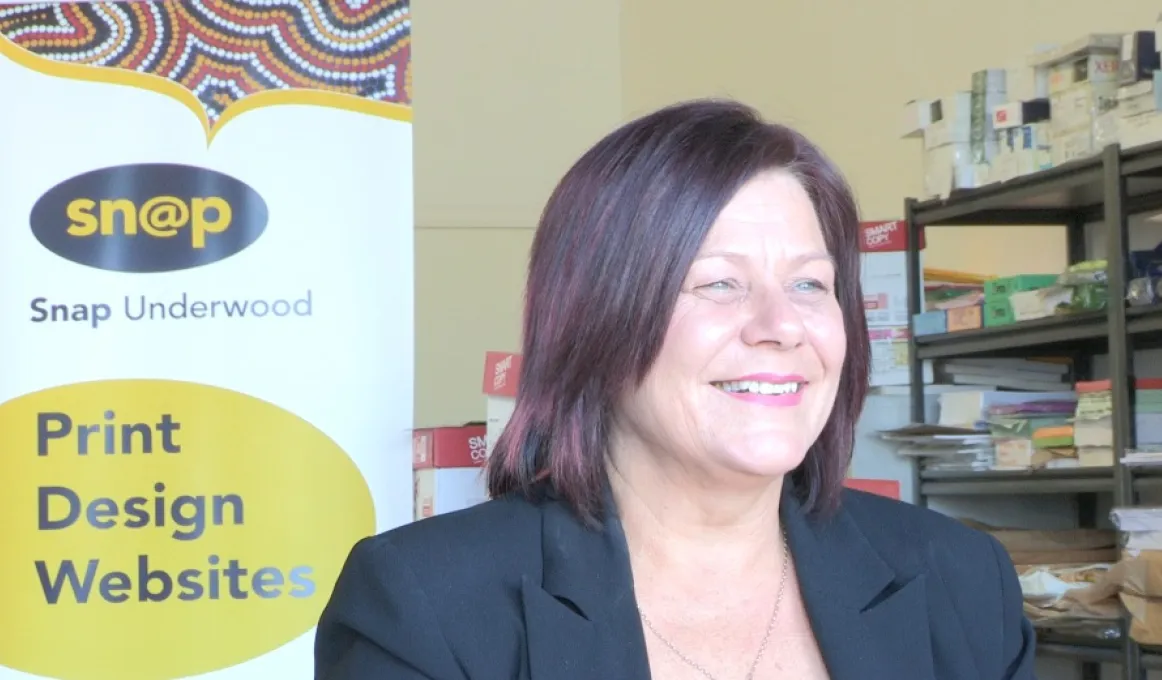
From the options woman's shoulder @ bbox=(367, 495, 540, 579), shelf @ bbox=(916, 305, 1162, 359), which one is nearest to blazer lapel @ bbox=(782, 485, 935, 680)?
woman's shoulder @ bbox=(367, 495, 540, 579)

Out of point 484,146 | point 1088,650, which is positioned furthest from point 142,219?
point 484,146

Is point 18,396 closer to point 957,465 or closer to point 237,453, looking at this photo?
point 237,453

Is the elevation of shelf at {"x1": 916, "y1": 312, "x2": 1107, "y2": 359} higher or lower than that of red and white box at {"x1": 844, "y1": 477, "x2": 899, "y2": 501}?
higher

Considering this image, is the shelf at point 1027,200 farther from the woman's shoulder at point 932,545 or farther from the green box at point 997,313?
the woman's shoulder at point 932,545

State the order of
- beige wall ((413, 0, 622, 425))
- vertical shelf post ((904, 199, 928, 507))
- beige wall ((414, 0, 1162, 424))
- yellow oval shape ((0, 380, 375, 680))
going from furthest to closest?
beige wall ((413, 0, 622, 425)), beige wall ((414, 0, 1162, 424)), vertical shelf post ((904, 199, 928, 507)), yellow oval shape ((0, 380, 375, 680))

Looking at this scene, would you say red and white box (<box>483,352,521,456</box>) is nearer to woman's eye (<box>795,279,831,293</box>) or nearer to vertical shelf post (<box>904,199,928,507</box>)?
woman's eye (<box>795,279,831,293</box>)

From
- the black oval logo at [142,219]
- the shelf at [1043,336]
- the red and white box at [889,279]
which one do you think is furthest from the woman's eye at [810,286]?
the red and white box at [889,279]

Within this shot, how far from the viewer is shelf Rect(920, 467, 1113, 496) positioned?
334 centimetres

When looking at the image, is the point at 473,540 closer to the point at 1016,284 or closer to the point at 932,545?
the point at 932,545

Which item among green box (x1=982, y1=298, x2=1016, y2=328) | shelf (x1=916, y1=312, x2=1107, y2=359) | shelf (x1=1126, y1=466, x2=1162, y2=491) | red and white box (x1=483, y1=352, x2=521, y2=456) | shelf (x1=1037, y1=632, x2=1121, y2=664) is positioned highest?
green box (x1=982, y1=298, x2=1016, y2=328)

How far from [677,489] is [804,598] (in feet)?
0.58

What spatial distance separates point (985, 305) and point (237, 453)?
1.96 metres

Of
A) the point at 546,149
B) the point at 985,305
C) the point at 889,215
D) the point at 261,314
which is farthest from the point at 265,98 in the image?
the point at 546,149

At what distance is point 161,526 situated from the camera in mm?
2473
